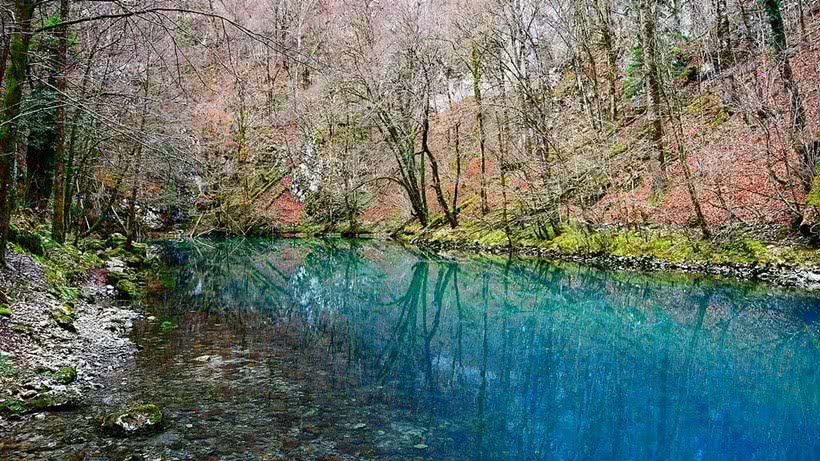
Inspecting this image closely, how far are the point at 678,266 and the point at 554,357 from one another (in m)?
10.3

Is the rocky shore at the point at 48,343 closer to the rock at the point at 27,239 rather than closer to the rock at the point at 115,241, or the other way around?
the rock at the point at 27,239

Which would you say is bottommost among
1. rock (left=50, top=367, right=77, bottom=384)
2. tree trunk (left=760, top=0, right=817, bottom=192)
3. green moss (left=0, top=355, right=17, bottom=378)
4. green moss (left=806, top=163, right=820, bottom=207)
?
rock (left=50, top=367, right=77, bottom=384)

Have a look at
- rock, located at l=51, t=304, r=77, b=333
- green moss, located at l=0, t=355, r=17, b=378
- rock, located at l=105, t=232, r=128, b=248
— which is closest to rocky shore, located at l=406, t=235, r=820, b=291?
rock, located at l=105, t=232, r=128, b=248

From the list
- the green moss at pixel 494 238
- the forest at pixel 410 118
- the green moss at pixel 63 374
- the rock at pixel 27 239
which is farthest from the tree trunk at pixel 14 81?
the green moss at pixel 494 238

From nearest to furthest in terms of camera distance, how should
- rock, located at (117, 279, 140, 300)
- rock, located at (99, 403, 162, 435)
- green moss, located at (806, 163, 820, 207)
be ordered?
rock, located at (99, 403, 162, 435)
rock, located at (117, 279, 140, 300)
green moss, located at (806, 163, 820, 207)

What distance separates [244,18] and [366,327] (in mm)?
7327

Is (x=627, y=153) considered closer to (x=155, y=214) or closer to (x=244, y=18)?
(x=244, y=18)

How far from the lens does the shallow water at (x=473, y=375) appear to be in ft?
17.4

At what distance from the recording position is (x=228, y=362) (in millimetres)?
7746

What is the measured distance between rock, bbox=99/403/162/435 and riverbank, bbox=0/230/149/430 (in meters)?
0.72

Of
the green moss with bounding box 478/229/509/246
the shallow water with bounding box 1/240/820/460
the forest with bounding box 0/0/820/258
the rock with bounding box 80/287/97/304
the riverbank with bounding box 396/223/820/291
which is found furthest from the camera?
the green moss with bounding box 478/229/509/246

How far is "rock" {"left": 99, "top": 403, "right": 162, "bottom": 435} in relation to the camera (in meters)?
5.07

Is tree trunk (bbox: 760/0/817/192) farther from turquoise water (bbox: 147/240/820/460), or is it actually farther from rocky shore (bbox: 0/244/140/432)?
rocky shore (bbox: 0/244/140/432)

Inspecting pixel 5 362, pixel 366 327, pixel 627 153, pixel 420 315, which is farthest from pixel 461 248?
pixel 5 362
